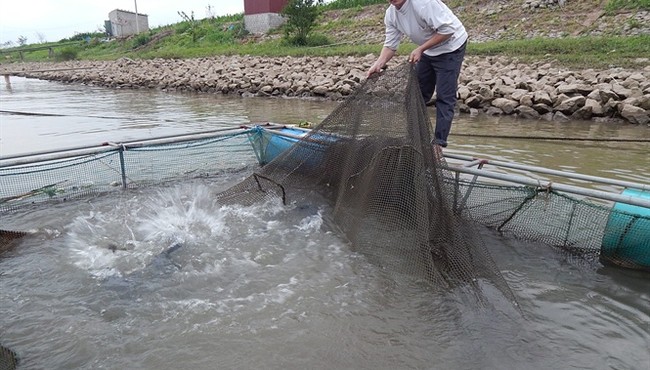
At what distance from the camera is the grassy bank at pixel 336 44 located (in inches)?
568

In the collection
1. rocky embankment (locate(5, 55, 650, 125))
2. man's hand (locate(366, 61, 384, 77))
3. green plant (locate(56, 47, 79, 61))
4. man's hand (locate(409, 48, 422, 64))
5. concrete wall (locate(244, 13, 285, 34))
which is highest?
concrete wall (locate(244, 13, 285, 34))

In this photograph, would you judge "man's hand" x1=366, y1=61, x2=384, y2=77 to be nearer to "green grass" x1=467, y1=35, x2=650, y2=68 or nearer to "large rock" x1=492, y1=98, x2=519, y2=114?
"large rock" x1=492, y1=98, x2=519, y2=114

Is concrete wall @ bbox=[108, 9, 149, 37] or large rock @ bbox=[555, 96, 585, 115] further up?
concrete wall @ bbox=[108, 9, 149, 37]

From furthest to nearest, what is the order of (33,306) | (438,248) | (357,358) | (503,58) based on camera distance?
Answer: (503,58) → (438,248) → (33,306) → (357,358)

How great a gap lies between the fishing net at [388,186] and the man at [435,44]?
0.37 metres

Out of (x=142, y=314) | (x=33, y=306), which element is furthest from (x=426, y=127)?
(x=33, y=306)

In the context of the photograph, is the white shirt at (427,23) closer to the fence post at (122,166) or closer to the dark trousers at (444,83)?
the dark trousers at (444,83)

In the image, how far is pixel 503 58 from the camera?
52.6 feet

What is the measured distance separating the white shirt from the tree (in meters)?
23.6

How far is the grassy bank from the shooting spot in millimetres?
14430

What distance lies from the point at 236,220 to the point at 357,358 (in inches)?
85.5

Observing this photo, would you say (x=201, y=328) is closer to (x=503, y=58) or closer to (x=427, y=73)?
(x=427, y=73)

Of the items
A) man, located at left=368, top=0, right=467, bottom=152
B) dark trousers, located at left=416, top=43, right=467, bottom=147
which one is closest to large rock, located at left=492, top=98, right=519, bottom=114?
man, located at left=368, top=0, right=467, bottom=152

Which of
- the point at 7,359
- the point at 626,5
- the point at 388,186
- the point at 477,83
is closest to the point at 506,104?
the point at 477,83
